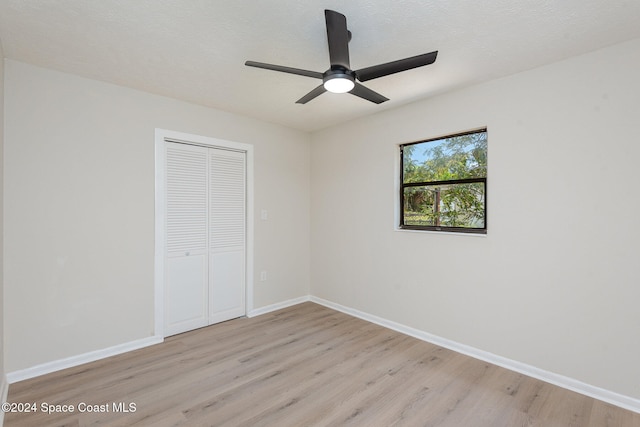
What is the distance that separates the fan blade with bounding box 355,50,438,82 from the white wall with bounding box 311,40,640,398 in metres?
1.29

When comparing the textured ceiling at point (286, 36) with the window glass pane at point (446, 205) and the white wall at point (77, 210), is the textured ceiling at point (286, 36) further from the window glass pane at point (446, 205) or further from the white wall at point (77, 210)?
the window glass pane at point (446, 205)

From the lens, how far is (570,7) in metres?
1.77

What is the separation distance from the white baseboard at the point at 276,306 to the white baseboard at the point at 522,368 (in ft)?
3.48

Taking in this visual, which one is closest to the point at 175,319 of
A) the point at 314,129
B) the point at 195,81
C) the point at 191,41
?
the point at 195,81

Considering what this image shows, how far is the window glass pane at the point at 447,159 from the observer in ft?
9.55

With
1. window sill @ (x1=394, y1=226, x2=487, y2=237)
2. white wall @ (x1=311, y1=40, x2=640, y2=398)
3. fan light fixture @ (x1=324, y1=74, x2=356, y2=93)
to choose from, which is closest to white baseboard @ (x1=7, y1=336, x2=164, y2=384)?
white wall @ (x1=311, y1=40, x2=640, y2=398)

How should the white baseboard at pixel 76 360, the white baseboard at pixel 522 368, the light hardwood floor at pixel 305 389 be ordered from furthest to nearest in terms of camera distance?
the white baseboard at pixel 76 360
the white baseboard at pixel 522 368
the light hardwood floor at pixel 305 389

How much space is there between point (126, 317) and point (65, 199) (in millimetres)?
1218

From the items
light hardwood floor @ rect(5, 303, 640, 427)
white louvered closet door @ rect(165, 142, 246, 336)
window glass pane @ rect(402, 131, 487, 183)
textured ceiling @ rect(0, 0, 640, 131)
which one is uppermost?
textured ceiling @ rect(0, 0, 640, 131)

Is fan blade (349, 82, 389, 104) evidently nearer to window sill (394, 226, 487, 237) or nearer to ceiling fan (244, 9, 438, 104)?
ceiling fan (244, 9, 438, 104)

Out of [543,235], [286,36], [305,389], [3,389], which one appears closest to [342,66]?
[286,36]

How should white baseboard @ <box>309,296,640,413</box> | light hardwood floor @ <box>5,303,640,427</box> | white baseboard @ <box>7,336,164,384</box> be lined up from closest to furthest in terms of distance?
light hardwood floor @ <box>5,303,640,427</box>, white baseboard @ <box>309,296,640,413</box>, white baseboard @ <box>7,336,164,384</box>

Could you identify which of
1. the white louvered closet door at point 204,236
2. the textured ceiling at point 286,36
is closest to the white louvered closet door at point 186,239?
the white louvered closet door at point 204,236

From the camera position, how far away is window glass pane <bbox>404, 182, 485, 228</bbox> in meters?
2.94
